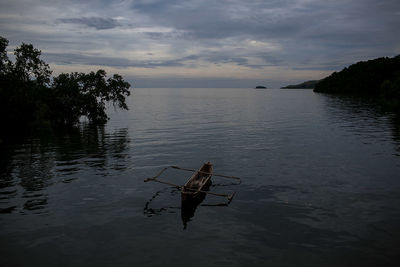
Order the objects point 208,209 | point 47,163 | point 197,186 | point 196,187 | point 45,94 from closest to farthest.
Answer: point 208,209 → point 196,187 → point 197,186 → point 47,163 → point 45,94

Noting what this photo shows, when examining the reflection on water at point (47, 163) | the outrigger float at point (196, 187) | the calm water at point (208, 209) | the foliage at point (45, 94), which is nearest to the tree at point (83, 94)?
the foliage at point (45, 94)

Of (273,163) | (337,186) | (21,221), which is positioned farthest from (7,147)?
(337,186)

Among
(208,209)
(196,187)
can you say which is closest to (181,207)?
(208,209)

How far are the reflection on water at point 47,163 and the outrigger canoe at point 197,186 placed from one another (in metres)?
8.74

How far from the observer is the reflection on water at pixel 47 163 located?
20.5 metres

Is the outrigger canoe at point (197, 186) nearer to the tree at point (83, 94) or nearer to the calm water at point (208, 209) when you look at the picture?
the calm water at point (208, 209)

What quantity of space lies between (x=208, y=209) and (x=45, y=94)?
1981 inches

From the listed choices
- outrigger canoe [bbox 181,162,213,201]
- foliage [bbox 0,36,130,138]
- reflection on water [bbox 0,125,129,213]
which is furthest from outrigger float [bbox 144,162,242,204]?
foliage [bbox 0,36,130,138]

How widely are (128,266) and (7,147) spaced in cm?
3419

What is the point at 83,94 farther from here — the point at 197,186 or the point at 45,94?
the point at 197,186

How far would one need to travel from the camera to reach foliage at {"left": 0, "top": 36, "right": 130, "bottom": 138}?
48.7 meters

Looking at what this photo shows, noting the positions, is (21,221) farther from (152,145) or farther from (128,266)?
(152,145)

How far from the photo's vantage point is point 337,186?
2206 cm

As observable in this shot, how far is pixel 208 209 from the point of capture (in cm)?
1859
